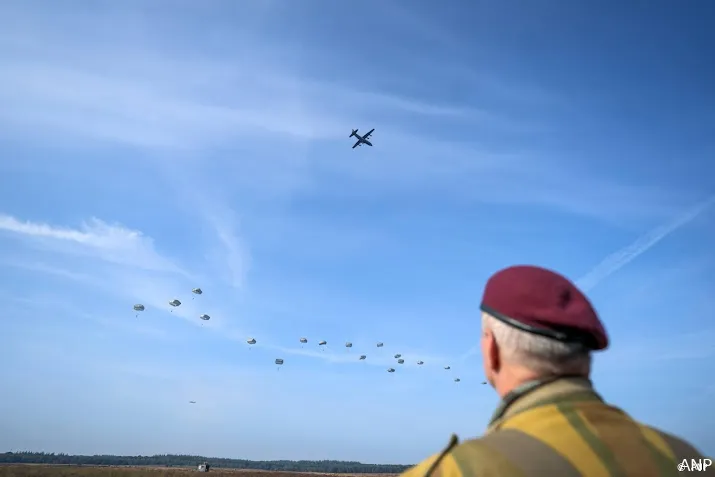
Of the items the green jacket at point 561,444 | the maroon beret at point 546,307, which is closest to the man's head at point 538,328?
the maroon beret at point 546,307

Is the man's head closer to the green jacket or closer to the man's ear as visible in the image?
the man's ear

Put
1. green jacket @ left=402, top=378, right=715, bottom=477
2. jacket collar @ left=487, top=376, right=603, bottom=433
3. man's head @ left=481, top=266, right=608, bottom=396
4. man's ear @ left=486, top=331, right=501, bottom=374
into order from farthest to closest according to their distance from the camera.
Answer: man's ear @ left=486, top=331, right=501, bottom=374 → man's head @ left=481, top=266, right=608, bottom=396 → jacket collar @ left=487, top=376, right=603, bottom=433 → green jacket @ left=402, top=378, right=715, bottom=477

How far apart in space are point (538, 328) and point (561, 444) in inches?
21.9

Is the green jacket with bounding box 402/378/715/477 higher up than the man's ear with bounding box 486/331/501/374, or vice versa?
the man's ear with bounding box 486/331/501/374

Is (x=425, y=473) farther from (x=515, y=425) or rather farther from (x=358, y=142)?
(x=358, y=142)

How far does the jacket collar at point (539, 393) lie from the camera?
7.74 feet

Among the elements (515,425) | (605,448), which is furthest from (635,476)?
(515,425)

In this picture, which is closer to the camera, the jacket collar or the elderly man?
the elderly man

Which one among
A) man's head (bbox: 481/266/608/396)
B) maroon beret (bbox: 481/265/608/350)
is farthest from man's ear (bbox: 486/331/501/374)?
maroon beret (bbox: 481/265/608/350)

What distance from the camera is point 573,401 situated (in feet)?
7.65

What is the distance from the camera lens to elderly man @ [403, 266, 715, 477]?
2.05 metres

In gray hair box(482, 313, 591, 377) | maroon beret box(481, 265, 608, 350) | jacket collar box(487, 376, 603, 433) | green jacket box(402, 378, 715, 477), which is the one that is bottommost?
green jacket box(402, 378, 715, 477)

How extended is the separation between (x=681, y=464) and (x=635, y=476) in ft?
1.27

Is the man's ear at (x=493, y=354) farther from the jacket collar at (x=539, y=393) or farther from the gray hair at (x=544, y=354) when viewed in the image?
the jacket collar at (x=539, y=393)
